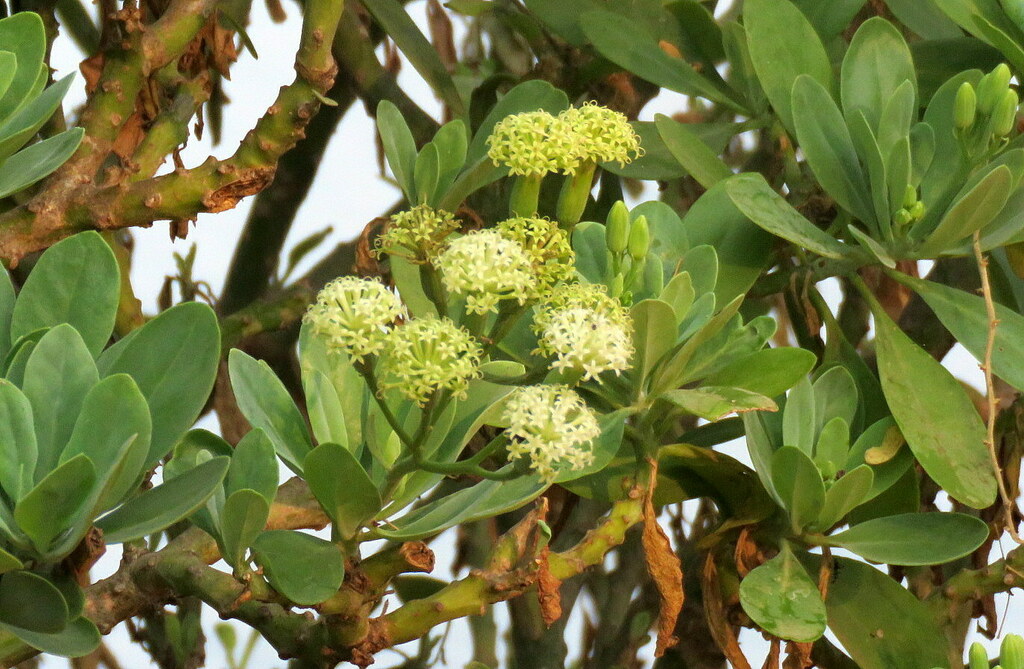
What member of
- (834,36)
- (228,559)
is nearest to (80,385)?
(228,559)

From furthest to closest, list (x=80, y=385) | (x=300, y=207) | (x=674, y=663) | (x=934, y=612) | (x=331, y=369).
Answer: (x=300, y=207) < (x=674, y=663) < (x=934, y=612) < (x=331, y=369) < (x=80, y=385)

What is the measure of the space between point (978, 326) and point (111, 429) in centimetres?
Result: 50

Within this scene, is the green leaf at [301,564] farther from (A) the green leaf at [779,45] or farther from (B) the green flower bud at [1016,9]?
(B) the green flower bud at [1016,9]

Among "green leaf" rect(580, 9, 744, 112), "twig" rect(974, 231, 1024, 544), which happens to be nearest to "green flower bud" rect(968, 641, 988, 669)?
"twig" rect(974, 231, 1024, 544)

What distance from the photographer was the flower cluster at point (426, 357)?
41 cm

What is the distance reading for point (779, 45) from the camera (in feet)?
2.41

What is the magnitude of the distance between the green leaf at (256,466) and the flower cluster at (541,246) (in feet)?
0.42

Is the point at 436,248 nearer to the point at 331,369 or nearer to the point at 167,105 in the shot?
the point at 331,369

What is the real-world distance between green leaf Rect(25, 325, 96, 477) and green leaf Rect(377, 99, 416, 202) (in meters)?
0.29

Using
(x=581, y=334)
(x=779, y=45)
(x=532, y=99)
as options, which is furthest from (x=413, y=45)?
(x=581, y=334)

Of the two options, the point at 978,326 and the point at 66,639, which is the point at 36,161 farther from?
the point at 978,326

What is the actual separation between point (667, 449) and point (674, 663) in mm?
226

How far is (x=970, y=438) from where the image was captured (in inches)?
26.0

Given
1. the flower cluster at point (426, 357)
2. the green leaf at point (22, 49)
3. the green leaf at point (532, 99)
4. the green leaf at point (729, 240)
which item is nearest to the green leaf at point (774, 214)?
the green leaf at point (729, 240)
